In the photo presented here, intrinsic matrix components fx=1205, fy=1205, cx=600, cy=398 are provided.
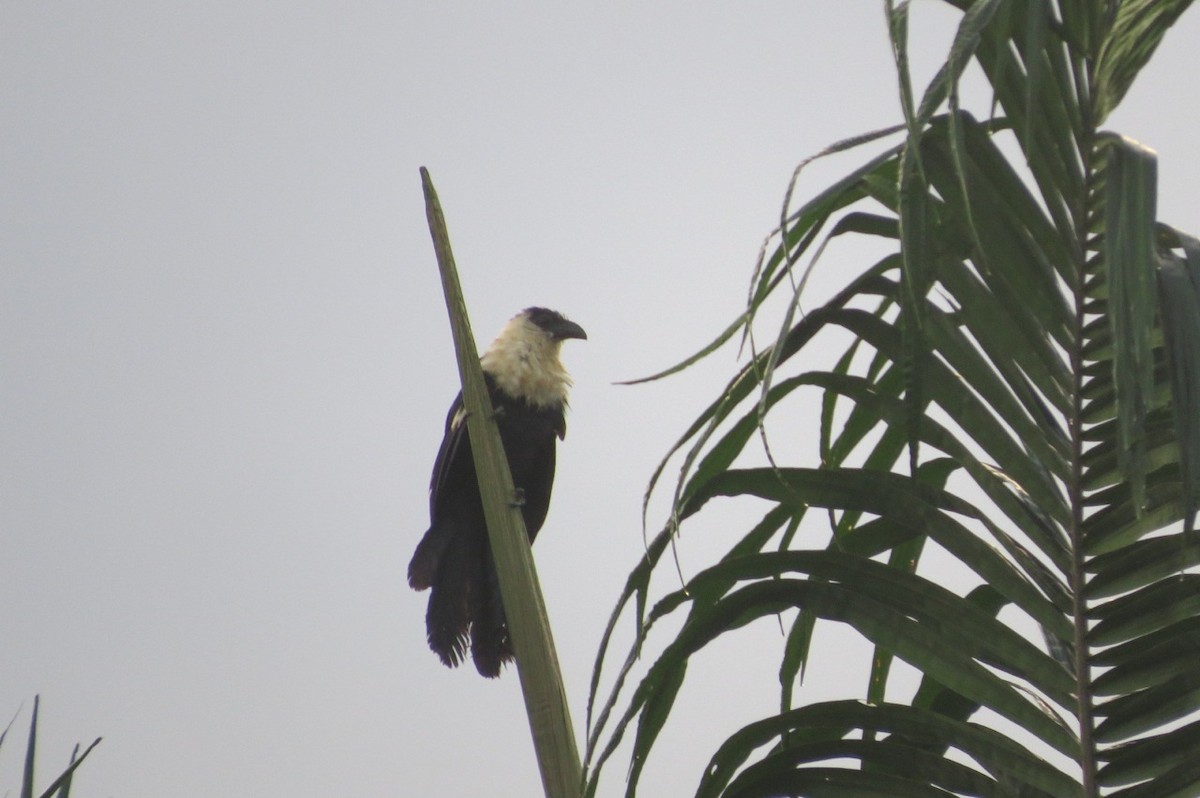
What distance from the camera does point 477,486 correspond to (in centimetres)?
466

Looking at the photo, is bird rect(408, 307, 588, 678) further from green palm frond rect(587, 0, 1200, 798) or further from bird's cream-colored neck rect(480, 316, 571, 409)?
green palm frond rect(587, 0, 1200, 798)

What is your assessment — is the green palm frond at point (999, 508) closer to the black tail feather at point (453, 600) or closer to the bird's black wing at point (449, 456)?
the black tail feather at point (453, 600)

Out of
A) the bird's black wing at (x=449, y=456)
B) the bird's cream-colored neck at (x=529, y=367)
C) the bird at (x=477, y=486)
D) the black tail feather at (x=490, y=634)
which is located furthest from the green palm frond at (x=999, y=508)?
the bird's cream-colored neck at (x=529, y=367)

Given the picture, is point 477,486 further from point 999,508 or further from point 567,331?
point 999,508

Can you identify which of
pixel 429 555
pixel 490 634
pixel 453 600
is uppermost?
pixel 429 555

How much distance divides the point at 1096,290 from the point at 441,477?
360 centimetres

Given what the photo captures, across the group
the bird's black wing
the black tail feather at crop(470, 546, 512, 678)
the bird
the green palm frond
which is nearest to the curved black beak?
the bird

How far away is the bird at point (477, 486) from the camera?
4.18 m

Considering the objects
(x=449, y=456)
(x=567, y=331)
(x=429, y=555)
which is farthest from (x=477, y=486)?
(x=567, y=331)

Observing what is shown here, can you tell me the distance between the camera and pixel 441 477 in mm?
4750

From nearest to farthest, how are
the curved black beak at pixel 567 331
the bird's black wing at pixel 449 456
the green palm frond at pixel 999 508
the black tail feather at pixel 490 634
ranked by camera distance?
the green palm frond at pixel 999 508
the black tail feather at pixel 490 634
the bird's black wing at pixel 449 456
the curved black beak at pixel 567 331

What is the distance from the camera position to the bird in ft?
13.7

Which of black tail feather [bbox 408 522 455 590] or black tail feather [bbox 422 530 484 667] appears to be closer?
black tail feather [bbox 422 530 484 667]

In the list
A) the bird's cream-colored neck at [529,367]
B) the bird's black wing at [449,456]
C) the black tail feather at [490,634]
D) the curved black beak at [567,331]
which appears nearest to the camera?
the black tail feather at [490,634]
